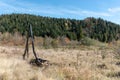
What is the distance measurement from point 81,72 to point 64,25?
108212 millimetres

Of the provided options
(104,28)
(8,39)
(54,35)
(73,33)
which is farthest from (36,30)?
(104,28)

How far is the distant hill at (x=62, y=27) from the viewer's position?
96750 millimetres

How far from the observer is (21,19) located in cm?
10694

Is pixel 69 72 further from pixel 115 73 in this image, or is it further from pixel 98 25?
pixel 98 25

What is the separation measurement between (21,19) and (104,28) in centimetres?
3719

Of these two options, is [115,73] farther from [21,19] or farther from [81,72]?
[21,19]

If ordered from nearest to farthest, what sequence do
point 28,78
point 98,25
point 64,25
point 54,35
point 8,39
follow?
point 28,78, point 8,39, point 54,35, point 64,25, point 98,25

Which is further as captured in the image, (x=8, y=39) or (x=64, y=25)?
(x=64, y=25)

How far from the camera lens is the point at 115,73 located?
10375mm

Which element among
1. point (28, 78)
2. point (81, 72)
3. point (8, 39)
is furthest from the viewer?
point (8, 39)

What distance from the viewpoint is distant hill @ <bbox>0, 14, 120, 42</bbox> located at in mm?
96750

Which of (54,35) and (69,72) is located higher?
(69,72)

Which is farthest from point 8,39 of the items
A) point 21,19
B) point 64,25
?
point 64,25

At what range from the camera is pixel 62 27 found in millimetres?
113375
